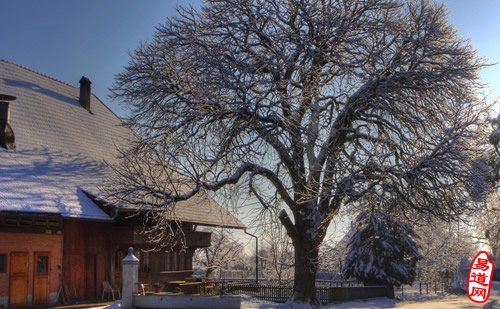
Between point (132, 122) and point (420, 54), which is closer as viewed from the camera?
point (420, 54)

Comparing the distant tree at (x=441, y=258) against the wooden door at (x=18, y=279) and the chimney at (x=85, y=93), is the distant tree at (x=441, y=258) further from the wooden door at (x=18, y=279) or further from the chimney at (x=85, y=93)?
the wooden door at (x=18, y=279)

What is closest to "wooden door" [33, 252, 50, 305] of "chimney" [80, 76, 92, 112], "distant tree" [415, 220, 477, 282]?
"chimney" [80, 76, 92, 112]

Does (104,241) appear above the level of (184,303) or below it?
above

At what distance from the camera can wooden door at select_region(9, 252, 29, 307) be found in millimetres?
20413

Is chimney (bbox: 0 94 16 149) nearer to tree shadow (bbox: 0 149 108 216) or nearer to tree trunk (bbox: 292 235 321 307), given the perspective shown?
tree shadow (bbox: 0 149 108 216)

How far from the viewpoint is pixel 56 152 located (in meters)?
25.8

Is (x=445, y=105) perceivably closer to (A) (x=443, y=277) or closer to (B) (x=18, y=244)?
(B) (x=18, y=244)

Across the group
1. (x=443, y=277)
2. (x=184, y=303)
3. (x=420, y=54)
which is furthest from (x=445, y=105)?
(x=443, y=277)

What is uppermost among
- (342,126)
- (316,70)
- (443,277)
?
(316,70)

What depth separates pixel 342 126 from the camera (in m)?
22.4

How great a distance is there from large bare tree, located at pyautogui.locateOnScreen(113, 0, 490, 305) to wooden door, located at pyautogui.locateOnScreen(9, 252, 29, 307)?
4.23 m

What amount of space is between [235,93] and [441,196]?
24.9ft

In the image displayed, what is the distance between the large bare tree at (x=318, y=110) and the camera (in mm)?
19906

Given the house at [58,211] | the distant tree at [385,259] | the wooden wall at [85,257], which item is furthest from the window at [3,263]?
the distant tree at [385,259]
